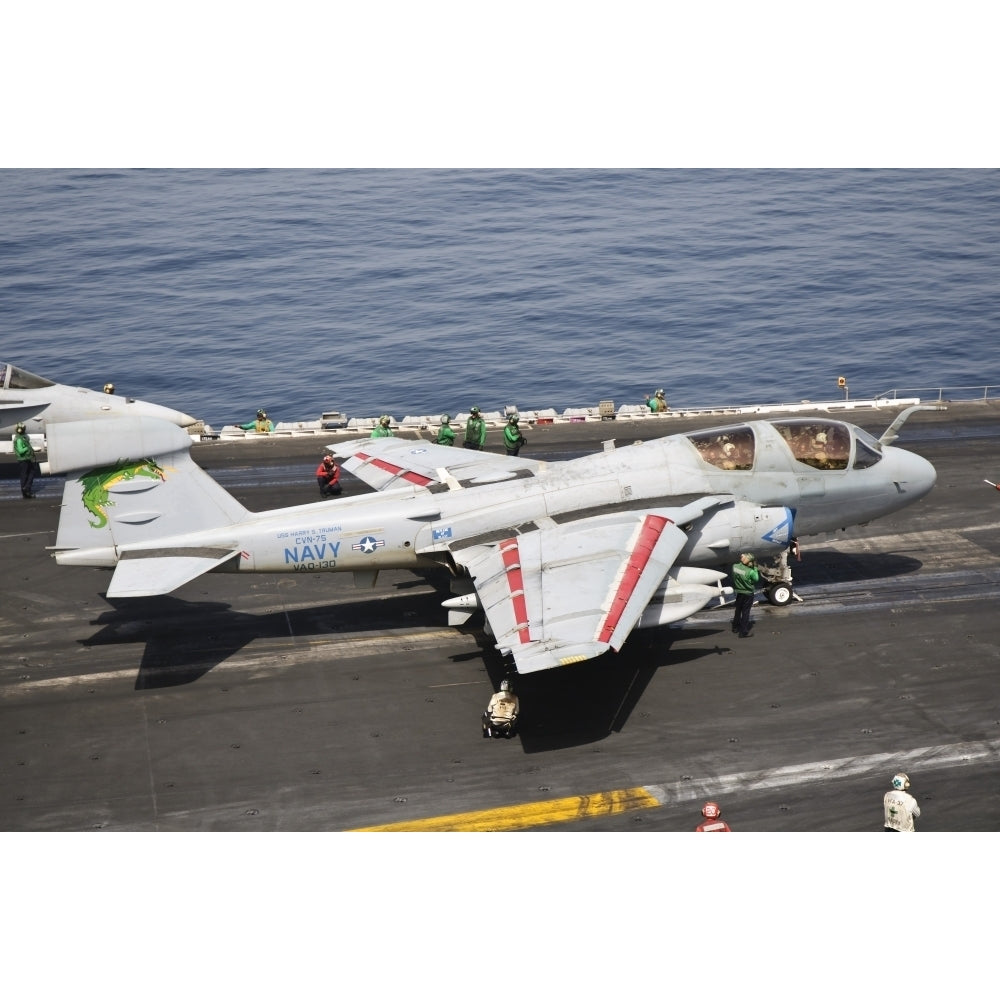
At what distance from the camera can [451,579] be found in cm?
2878

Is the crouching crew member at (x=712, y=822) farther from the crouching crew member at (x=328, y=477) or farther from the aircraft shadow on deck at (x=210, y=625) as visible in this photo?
the crouching crew member at (x=328, y=477)

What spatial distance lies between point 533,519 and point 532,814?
7.74 m

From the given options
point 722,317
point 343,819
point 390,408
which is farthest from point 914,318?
point 343,819

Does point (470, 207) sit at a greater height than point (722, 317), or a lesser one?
greater

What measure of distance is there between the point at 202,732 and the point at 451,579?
797 centimetres

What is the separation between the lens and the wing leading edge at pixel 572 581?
827 inches

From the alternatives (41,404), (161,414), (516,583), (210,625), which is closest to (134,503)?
(210,625)

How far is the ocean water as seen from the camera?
63.3 metres

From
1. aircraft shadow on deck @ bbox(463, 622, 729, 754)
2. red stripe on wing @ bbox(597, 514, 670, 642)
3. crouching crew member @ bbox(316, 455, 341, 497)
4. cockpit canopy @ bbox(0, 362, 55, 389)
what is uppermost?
cockpit canopy @ bbox(0, 362, 55, 389)

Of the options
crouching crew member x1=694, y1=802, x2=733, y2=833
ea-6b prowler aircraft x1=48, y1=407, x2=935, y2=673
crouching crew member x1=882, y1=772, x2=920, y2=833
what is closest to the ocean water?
ea-6b prowler aircraft x1=48, y1=407, x2=935, y2=673

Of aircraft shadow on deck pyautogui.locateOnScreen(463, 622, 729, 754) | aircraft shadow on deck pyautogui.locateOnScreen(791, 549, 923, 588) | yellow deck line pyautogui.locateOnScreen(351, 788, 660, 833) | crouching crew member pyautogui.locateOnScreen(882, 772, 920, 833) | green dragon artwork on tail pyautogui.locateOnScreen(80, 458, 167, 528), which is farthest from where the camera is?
aircraft shadow on deck pyautogui.locateOnScreen(791, 549, 923, 588)

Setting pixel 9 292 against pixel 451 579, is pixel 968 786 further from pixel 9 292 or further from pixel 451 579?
pixel 9 292

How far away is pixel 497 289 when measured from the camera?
255ft

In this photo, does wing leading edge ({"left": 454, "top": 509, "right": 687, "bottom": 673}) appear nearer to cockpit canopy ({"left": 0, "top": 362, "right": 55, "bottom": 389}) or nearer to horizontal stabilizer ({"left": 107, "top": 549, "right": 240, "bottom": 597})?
horizontal stabilizer ({"left": 107, "top": 549, "right": 240, "bottom": 597})
